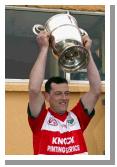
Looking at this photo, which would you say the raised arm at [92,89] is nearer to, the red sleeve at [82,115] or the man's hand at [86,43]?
the red sleeve at [82,115]

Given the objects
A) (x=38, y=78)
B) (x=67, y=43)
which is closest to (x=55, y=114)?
(x=38, y=78)

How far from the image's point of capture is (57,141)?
2135mm

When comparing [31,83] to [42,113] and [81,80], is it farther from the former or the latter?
[81,80]

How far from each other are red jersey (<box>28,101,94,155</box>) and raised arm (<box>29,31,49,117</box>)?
5cm

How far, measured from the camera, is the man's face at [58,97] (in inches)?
87.1

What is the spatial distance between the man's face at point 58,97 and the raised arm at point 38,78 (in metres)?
0.11

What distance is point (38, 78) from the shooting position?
2086 mm

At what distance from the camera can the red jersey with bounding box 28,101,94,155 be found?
Answer: 83.4 inches

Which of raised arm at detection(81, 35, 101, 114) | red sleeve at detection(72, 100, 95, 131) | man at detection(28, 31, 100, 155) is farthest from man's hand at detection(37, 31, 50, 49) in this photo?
red sleeve at detection(72, 100, 95, 131)

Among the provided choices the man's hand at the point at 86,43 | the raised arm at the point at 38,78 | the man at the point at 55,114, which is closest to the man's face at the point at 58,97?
the man at the point at 55,114

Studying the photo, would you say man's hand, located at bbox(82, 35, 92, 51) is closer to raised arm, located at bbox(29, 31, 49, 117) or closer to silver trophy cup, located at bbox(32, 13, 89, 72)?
silver trophy cup, located at bbox(32, 13, 89, 72)

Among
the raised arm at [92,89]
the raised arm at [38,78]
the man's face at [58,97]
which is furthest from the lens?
the raised arm at [92,89]
